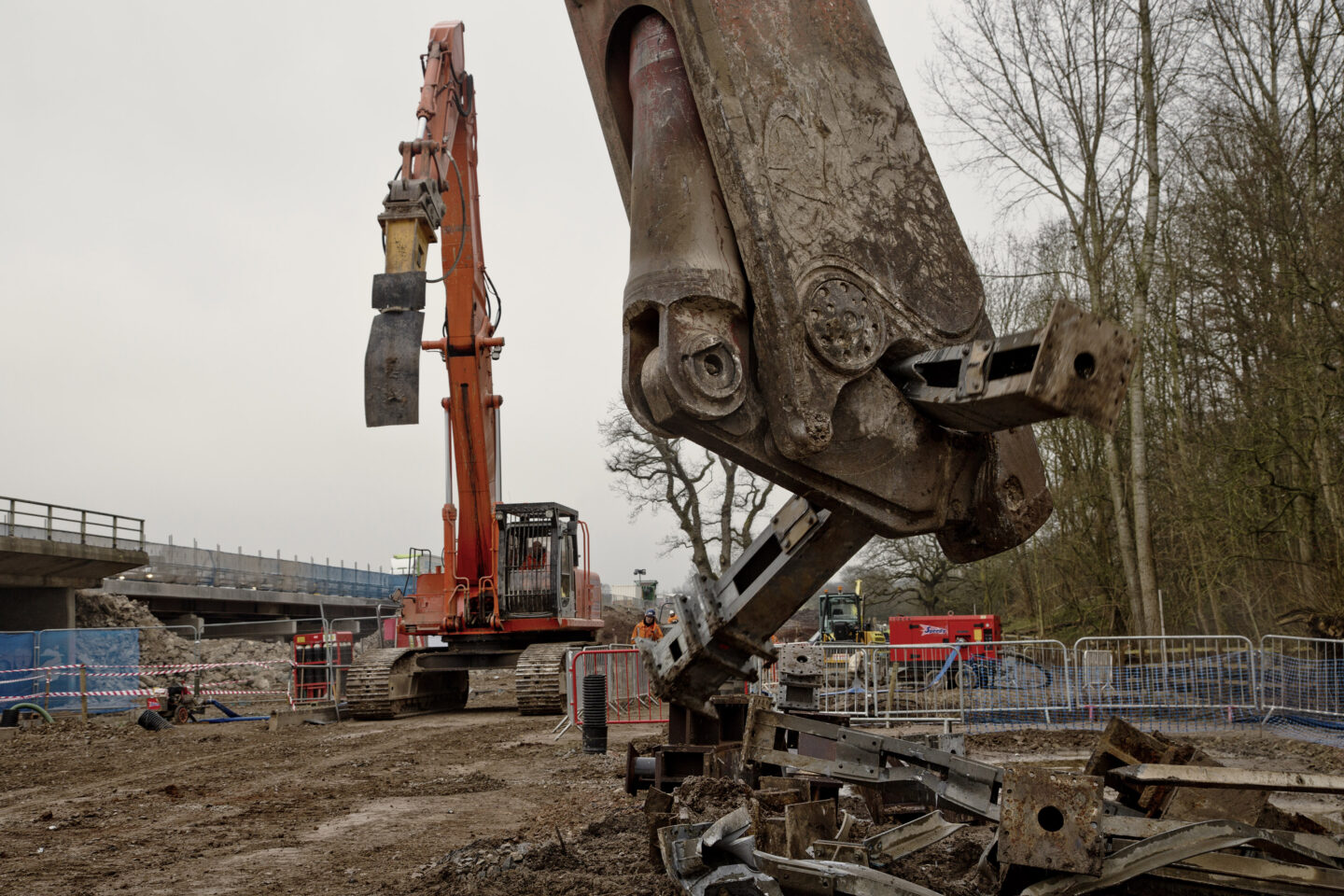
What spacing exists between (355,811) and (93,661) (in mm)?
Result: 13791

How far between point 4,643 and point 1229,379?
20.6 meters

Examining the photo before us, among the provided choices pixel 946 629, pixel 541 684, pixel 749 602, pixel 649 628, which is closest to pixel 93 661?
pixel 541 684

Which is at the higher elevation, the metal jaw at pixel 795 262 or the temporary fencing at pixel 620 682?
the metal jaw at pixel 795 262

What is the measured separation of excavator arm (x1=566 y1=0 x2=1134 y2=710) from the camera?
328cm

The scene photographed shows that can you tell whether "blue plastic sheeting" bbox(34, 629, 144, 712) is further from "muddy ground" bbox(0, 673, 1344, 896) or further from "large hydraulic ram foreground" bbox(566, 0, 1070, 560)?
"large hydraulic ram foreground" bbox(566, 0, 1070, 560)

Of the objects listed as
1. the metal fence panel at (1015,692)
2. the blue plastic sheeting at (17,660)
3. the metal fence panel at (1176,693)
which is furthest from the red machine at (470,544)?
the metal fence panel at (1176,693)

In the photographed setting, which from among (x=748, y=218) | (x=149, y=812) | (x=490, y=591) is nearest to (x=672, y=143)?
(x=748, y=218)

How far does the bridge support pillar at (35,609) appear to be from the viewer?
25281 mm

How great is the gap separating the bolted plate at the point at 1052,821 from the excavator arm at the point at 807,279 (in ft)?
3.09

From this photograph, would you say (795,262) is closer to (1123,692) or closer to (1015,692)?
(1015,692)

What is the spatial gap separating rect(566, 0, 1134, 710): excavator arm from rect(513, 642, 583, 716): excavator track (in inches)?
444

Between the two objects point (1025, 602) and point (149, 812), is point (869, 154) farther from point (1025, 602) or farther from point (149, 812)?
point (1025, 602)

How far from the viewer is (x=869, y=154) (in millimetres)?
3592

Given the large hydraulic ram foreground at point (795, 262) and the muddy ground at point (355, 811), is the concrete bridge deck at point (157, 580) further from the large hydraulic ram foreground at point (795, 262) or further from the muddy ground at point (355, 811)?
the large hydraulic ram foreground at point (795, 262)
